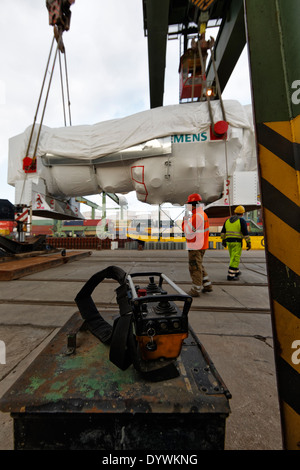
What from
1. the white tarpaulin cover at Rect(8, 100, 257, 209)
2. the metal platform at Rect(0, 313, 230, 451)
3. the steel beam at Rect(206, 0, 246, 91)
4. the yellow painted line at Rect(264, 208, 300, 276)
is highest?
the steel beam at Rect(206, 0, 246, 91)

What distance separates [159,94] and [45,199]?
594cm

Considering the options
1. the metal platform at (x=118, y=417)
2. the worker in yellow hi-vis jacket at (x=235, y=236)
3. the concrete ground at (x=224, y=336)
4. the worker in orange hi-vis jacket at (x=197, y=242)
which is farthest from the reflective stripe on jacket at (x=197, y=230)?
the metal platform at (x=118, y=417)

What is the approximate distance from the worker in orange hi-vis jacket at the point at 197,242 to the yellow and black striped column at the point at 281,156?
2.04m

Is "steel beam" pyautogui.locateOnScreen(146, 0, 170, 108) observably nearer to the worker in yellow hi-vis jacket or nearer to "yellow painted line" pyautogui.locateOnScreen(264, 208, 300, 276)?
the worker in yellow hi-vis jacket

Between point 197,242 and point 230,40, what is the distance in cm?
569

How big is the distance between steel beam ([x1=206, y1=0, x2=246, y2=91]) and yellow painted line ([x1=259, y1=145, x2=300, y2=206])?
6132 millimetres

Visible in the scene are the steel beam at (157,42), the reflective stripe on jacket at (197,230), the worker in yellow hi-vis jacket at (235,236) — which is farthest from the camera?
the steel beam at (157,42)

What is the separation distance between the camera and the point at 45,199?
5.13 m

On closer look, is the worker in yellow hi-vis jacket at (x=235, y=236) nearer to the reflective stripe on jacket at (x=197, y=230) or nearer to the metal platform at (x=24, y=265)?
the reflective stripe on jacket at (x=197, y=230)

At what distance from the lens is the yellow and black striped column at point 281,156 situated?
0.72 meters

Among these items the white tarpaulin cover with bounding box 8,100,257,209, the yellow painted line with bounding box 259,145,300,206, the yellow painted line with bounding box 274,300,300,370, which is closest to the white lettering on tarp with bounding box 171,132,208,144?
the white tarpaulin cover with bounding box 8,100,257,209

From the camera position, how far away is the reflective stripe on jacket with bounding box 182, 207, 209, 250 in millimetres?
2959

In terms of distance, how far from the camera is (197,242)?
2.96m
